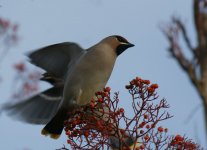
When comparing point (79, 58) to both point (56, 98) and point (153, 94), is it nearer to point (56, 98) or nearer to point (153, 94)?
point (56, 98)

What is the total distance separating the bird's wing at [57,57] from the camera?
514 centimetres

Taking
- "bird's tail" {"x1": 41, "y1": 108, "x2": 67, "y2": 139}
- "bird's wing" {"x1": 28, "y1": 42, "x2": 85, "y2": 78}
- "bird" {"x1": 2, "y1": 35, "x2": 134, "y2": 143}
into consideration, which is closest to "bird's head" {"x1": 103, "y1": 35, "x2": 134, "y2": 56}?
"bird" {"x1": 2, "y1": 35, "x2": 134, "y2": 143}

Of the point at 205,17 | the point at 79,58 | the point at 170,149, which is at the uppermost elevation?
the point at 205,17

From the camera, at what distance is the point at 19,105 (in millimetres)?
5664

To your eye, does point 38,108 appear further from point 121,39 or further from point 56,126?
point 121,39

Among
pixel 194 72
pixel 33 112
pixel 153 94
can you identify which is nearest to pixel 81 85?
pixel 33 112

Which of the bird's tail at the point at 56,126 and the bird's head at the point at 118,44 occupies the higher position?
the bird's head at the point at 118,44

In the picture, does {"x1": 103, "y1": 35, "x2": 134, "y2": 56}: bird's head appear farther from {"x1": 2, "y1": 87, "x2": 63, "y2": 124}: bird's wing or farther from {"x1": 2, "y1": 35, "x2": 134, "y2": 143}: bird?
{"x1": 2, "y1": 87, "x2": 63, "y2": 124}: bird's wing

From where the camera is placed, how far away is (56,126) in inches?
191

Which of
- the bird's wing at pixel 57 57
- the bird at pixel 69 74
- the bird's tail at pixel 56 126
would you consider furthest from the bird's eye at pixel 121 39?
the bird's tail at pixel 56 126

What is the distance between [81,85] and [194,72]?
194cm

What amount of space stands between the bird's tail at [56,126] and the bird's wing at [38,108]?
0.43 meters

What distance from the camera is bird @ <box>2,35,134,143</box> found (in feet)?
16.0

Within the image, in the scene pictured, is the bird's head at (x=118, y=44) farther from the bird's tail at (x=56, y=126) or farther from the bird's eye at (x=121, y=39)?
the bird's tail at (x=56, y=126)
